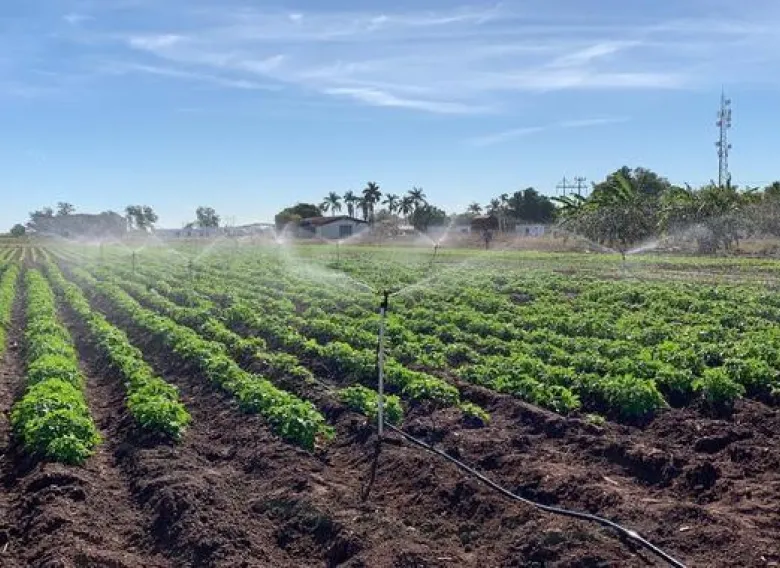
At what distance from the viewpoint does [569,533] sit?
20.9ft

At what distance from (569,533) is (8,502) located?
17.3 feet

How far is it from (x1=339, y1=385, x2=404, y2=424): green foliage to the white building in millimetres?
67309

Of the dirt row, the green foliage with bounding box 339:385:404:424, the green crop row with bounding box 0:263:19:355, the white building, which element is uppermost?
the white building

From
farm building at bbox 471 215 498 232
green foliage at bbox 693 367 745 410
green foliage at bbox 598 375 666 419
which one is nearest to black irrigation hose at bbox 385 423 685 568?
green foliage at bbox 598 375 666 419

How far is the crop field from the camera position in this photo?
6617 mm

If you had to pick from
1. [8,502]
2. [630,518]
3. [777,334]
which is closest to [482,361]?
[777,334]

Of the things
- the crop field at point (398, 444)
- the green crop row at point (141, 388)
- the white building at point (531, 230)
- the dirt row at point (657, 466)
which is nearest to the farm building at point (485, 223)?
the white building at point (531, 230)

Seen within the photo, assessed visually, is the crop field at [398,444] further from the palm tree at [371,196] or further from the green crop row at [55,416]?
the palm tree at [371,196]

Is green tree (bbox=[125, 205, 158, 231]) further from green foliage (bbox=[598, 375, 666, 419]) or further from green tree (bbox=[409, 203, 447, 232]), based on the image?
green foliage (bbox=[598, 375, 666, 419])

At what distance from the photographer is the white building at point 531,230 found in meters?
77.8

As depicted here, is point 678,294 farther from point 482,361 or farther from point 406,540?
point 406,540

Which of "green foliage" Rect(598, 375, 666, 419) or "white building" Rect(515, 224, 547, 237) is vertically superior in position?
"white building" Rect(515, 224, 547, 237)

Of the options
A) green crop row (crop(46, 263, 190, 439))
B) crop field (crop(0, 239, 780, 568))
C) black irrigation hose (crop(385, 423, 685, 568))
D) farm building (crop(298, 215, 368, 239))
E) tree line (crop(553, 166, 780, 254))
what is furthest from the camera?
farm building (crop(298, 215, 368, 239))

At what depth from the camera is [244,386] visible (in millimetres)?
11328
